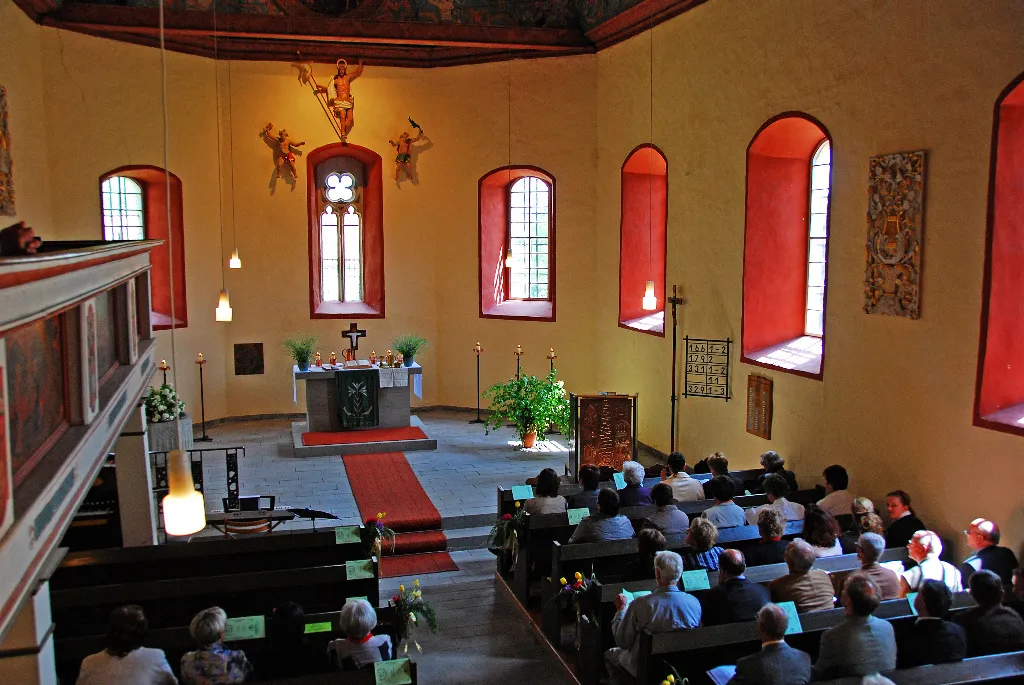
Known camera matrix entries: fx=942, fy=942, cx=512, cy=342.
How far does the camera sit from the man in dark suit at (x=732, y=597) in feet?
20.0

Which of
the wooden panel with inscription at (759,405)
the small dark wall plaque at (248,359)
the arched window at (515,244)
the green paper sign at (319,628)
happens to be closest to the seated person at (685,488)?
the wooden panel with inscription at (759,405)

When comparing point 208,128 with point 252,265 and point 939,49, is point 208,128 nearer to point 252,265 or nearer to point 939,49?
point 252,265

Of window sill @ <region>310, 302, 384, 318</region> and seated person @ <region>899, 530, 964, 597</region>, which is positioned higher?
window sill @ <region>310, 302, 384, 318</region>

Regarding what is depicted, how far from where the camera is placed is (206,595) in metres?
7.09

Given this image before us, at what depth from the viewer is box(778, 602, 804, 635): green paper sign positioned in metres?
5.88

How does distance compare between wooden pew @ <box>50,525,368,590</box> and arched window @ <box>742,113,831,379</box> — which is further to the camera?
arched window @ <box>742,113,831,379</box>

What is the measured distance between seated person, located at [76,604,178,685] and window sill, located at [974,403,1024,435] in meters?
6.41

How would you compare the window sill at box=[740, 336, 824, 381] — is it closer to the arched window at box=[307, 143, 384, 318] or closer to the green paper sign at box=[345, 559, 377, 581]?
the green paper sign at box=[345, 559, 377, 581]

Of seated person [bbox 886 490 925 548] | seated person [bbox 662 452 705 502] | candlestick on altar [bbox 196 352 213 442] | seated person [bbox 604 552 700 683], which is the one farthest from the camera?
candlestick on altar [bbox 196 352 213 442]

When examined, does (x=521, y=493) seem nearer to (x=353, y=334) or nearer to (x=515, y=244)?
(x=353, y=334)

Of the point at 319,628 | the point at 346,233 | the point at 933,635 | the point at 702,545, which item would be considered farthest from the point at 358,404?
the point at 933,635

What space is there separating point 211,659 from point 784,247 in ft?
28.1

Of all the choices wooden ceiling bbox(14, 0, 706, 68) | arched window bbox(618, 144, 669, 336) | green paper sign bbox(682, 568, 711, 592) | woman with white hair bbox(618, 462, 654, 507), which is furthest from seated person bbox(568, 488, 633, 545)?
wooden ceiling bbox(14, 0, 706, 68)

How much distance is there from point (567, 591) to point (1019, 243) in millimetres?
4667
